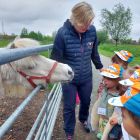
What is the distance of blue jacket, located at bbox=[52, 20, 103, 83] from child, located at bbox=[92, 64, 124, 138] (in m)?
0.70

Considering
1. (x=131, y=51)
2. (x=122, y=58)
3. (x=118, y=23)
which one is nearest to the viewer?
(x=122, y=58)

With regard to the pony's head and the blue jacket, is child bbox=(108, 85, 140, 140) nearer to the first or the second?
the pony's head

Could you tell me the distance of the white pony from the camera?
9.88ft

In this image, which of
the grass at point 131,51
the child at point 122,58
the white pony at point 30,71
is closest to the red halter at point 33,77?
the white pony at point 30,71

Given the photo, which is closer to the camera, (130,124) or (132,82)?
(130,124)

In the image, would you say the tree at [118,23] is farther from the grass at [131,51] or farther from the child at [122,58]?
the child at [122,58]

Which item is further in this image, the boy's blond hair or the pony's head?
the boy's blond hair

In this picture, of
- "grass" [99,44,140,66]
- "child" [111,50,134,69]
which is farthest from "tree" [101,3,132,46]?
"child" [111,50,134,69]

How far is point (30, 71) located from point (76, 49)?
114cm

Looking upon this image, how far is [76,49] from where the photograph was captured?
13.8 ft

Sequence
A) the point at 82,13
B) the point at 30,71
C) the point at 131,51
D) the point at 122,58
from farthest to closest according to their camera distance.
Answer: the point at 131,51
the point at 122,58
the point at 82,13
the point at 30,71

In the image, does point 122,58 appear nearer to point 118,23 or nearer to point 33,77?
point 33,77

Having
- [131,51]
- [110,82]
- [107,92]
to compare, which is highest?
[110,82]

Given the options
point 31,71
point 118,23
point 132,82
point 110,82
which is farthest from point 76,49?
point 118,23
